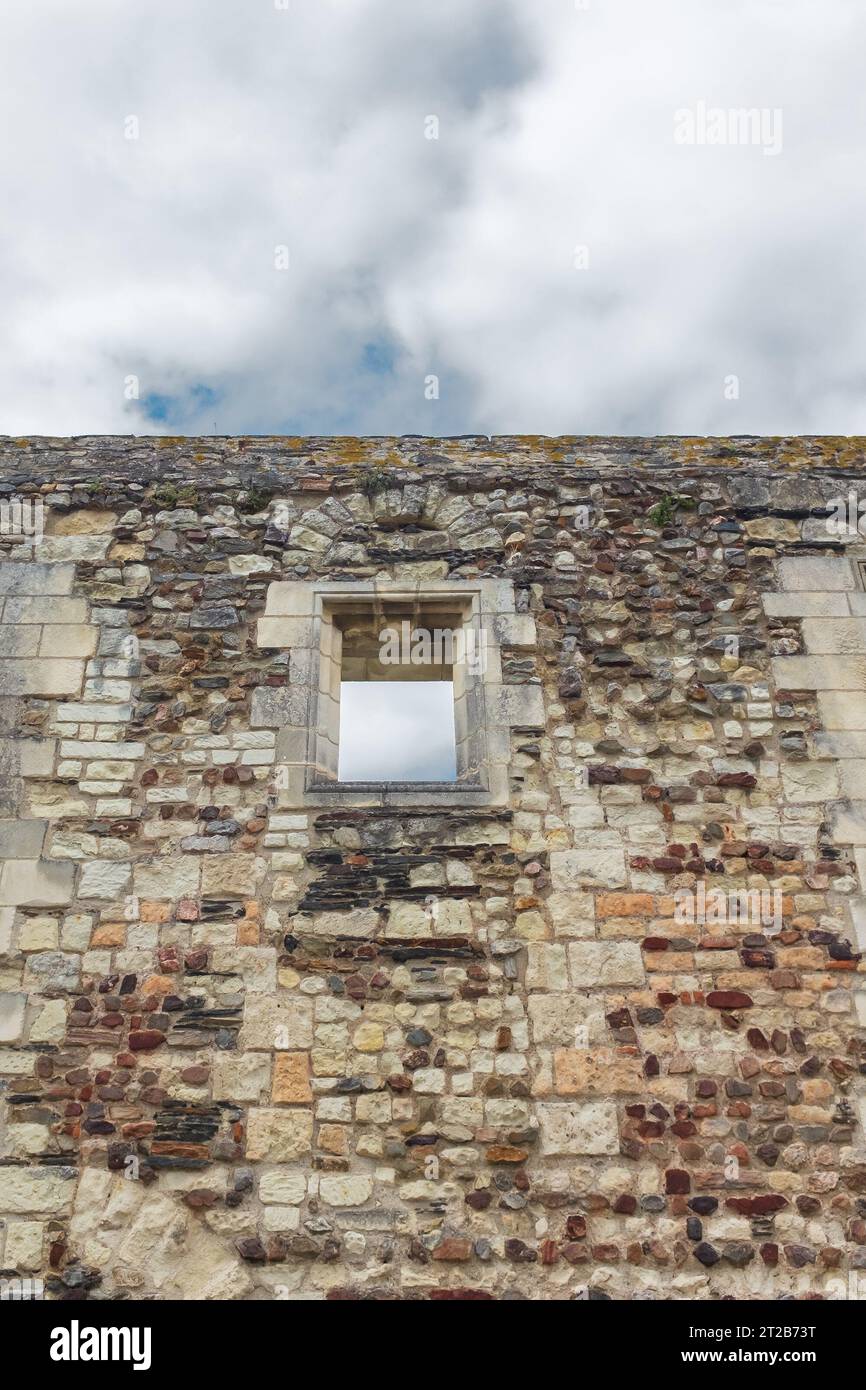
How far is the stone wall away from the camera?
389 cm

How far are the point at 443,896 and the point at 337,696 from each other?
1.26 m

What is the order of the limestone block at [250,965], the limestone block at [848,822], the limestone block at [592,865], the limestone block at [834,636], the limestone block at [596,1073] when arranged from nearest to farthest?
1. the limestone block at [596,1073]
2. the limestone block at [250,965]
3. the limestone block at [592,865]
4. the limestone block at [848,822]
5. the limestone block at [834,636]

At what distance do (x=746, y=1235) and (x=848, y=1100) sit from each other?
0.71 metres

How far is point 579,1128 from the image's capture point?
4.04 metres

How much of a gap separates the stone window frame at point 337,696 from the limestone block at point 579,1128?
4.53ft

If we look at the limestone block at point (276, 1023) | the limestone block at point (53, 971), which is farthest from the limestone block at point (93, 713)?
the limestone block at point (276, 1023)

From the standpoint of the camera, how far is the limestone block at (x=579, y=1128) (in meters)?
4.00

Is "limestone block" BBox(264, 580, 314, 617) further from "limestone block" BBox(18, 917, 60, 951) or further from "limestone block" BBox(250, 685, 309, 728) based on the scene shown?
"limestone block" BBox(18, 917, 60, 951)

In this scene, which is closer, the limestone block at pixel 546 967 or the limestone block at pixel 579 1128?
the limestone block at pixel 579 1128

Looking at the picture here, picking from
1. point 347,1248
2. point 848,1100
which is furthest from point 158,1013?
point 848,1100

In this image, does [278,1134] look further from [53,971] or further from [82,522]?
[82,522]

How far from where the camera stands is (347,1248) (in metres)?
3.82

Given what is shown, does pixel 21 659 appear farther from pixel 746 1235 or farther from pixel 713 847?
pixel 746 1235

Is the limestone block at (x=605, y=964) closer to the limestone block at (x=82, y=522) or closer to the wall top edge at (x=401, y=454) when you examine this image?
the wall top edge at (x=401, y=454)
